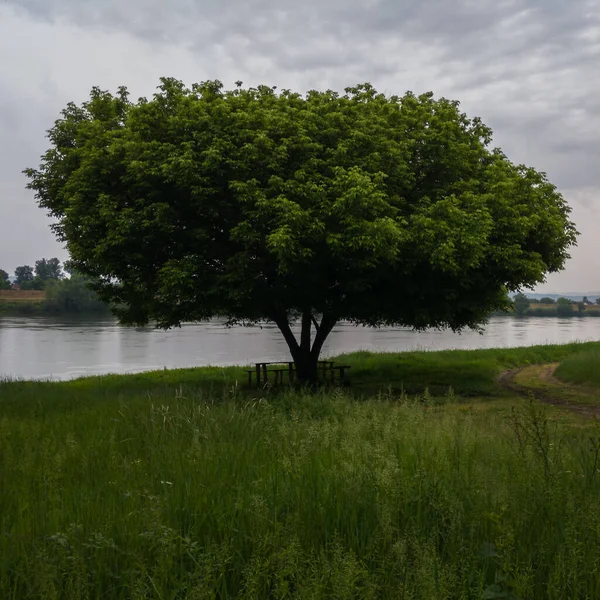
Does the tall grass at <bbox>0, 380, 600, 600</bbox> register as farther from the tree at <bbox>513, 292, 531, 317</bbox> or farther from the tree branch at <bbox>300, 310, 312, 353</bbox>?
the tree at <bbox>513, 292, 531, 317</bbox>

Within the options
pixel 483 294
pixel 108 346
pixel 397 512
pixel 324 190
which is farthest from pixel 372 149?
pixel 108 346

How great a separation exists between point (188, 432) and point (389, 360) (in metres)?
19.1

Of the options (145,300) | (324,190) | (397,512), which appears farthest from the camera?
(145,300)

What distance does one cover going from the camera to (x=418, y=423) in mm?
7004

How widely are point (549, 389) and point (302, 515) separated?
15.8 meters

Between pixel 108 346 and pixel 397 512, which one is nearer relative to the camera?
pixel 397 512

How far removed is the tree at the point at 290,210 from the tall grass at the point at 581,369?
341 centimetres

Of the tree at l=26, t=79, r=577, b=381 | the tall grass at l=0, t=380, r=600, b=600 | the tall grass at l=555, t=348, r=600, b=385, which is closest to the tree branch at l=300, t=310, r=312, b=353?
the tree at l=26, t=79, r=577, b=381

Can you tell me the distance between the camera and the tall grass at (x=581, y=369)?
736 inches

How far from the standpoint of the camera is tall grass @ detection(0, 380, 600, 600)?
3465 millimetres

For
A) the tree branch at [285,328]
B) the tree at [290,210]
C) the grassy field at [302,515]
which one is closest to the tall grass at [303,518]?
→ the grassy field at [302,515]

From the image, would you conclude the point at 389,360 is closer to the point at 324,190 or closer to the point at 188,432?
the point at 324,190

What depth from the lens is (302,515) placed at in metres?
4.23

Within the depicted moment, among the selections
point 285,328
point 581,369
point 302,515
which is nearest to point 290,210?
point 285,328
